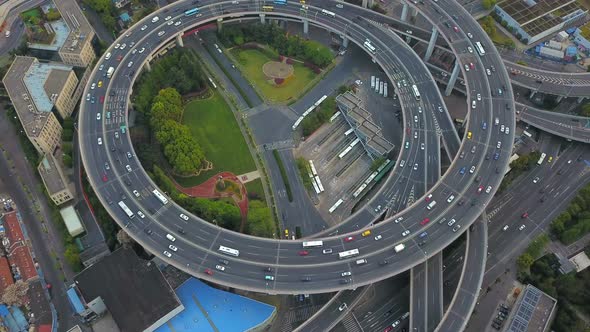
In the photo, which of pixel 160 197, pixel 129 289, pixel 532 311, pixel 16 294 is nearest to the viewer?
pixel 532 311

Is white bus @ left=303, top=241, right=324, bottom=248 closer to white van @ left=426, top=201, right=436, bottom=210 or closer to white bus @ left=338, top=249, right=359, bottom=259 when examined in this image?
white bus @ left=338, top=249, right=359, bottom=259

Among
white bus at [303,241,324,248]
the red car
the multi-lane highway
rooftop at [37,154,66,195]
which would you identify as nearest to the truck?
the multi-lane highway

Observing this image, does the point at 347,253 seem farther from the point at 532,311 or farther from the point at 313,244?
the point at 532,311

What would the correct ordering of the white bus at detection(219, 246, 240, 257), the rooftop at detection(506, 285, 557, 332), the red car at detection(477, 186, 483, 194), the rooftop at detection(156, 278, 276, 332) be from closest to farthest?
the rooftop at detection(506, 285, 557, 332), the rooftop at detection(156, 278, 276, 332), the white bus at detection(219, 246, 240, 257), the red car at detection(477, 186, 483, 194)

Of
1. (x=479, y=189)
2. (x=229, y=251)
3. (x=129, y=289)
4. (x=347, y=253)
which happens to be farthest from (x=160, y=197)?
(x=479, y=189)

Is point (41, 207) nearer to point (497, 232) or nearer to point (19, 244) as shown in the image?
point (19, 244)

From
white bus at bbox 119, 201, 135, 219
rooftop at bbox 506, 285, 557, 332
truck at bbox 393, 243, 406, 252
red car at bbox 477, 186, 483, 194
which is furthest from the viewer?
red car at bbox 477, 186, 483, 194

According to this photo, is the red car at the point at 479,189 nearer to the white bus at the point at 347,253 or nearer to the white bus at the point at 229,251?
the white bus at the point at 347,253
